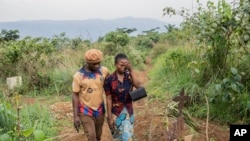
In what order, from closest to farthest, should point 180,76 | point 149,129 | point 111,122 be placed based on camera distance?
point 111,122 < point 149,129 < point 180,76

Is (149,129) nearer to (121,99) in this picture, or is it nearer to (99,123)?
(99,123)

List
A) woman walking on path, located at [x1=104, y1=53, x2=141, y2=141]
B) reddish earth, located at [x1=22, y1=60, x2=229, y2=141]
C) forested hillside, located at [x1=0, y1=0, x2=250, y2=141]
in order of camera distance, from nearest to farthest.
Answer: woman walking on path, located at [x1=104, y1=53, x2=141, y2=141] → forested hillside, located at [x1=0, y1=0, x2=250, y2=141] → reddish earth, located at [x1=22, y1=60, x2=229, y2=141]

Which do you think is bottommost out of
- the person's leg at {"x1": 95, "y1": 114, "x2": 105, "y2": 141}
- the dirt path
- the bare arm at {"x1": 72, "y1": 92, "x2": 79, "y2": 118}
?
the dirt path

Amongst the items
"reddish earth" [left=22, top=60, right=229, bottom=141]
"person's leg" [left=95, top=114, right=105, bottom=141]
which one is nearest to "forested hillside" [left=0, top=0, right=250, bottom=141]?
"reddish earth" [left=22, top=60, right=229, bottom=141]

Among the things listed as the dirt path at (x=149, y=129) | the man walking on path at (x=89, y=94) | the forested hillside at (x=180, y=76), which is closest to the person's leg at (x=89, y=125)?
the man walking on path at (x=89, y=94)

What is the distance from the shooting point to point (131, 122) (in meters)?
3.74

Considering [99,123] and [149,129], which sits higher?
[99,123]

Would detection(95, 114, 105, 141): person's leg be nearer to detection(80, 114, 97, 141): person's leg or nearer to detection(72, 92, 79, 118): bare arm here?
detection(80, 114, 97, 141): person's leg

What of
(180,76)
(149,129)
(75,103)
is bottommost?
(149,129)

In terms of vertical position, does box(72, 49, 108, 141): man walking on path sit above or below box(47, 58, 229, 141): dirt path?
above

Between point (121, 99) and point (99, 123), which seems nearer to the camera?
point (121, 99)

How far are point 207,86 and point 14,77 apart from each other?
4539mm

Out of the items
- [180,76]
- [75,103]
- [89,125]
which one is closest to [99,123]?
[89,125]

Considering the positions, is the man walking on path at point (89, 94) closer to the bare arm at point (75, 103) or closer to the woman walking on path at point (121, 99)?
the bare arm at point (75, 103)
